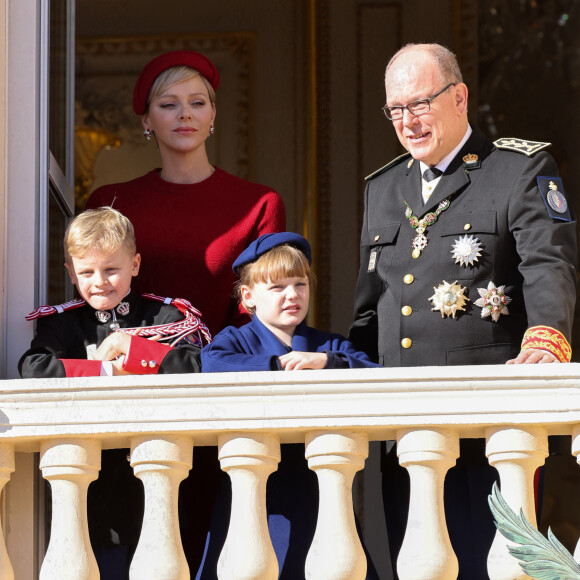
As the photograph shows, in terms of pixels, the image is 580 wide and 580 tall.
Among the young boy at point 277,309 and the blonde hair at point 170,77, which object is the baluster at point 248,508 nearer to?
the young boy at point 277,309

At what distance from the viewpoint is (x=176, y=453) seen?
312 cm

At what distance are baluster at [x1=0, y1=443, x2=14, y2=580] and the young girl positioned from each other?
1.39 feet

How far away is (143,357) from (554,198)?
38.8 inches

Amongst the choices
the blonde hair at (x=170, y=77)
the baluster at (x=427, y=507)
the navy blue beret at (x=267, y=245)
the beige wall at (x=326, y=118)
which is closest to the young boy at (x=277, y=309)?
the navy blue beret at (x=267, y=245)

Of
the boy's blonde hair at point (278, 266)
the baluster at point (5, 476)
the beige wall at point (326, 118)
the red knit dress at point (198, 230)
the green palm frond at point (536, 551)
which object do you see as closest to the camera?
the green palm frond at point (536, 551)

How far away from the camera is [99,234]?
3.57 metres

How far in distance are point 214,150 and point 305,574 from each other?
3.24 m

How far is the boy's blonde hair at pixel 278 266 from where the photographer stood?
347cm

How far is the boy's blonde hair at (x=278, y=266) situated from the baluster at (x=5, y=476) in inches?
26.5

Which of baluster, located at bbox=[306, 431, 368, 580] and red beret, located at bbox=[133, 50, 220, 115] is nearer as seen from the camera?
baluster, located at bbox=[306, 431, 368, 580]

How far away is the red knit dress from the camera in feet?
12.6

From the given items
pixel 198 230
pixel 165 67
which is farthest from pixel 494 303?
pixel 165 67

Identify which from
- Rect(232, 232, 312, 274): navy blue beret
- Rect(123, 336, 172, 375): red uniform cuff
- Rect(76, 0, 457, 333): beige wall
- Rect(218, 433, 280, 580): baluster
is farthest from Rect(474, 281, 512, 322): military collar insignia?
Rect(76, 0, 457, 333): beige wall

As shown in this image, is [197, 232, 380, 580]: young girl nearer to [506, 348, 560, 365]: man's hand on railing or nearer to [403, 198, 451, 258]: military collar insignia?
[403, 198, 451, 258]: military collar insignia
